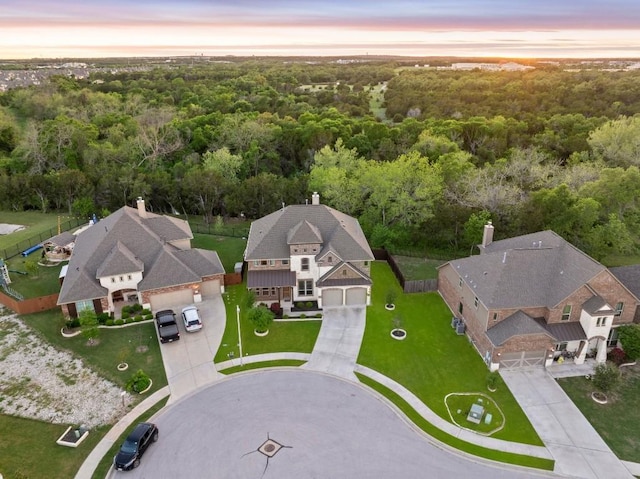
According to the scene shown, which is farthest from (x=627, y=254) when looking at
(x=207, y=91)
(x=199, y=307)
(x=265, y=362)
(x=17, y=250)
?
(x=207, y=91)

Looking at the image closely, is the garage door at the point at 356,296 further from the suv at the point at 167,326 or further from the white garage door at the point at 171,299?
the suv at the point at 167,326

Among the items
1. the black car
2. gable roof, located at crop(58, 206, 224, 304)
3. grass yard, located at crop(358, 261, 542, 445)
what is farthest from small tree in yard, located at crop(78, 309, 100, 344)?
grass yard, located at crop(358, 261, 542, 445)

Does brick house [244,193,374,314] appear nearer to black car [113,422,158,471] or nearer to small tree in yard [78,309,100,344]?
small tree in yard [78,309,100,344]

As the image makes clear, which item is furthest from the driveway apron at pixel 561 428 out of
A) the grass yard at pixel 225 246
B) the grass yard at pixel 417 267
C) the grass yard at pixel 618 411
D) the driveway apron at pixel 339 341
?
the grass yard at pixel 225 246

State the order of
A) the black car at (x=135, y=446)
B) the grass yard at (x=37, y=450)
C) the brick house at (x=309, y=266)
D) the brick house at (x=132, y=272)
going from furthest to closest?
the brick house at (x=309, y=266) → the brick house at (x=132, y=272) → the grass yard at (x=37, y=450) → the black car at (x=135, y=446)

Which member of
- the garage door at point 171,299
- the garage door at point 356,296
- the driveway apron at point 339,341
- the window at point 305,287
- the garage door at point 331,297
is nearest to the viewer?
the driveway apron at point 339,341

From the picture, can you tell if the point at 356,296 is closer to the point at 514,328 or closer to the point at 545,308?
the point at 514,328
